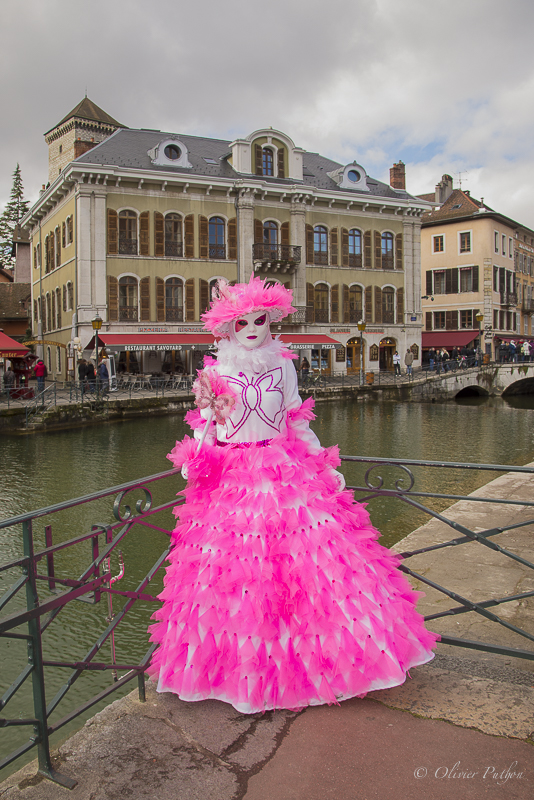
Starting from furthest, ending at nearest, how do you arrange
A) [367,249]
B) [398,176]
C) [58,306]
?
1. [398,176]
2. [367,249]
3. [58,306]

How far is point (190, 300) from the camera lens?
1243 inches

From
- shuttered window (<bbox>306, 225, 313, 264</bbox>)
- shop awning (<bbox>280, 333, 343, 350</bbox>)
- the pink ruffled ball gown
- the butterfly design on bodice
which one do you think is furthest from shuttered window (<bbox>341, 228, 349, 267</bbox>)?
the pink ruffled ball gown

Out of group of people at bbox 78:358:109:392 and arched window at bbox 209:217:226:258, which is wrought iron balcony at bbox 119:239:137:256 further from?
group of people at bbox 78:358:109:392

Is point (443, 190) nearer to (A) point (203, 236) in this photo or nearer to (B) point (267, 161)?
(B) point (267, 161)

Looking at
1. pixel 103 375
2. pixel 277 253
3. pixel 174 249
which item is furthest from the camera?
pixel 277 253

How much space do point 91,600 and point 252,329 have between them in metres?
1.51

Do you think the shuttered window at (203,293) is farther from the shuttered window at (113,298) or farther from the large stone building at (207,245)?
the shuttered window at (113,298)

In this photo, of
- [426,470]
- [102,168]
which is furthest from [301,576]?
[102,168]

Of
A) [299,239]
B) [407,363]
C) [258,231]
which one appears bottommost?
[407,363]

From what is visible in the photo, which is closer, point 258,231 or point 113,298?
point 113,298

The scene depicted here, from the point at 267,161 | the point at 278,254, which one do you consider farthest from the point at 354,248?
the point at 267,161

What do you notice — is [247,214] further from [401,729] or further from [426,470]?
[401,729]

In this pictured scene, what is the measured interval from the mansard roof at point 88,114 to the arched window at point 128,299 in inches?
728

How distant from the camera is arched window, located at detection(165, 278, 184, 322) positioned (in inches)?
1222
